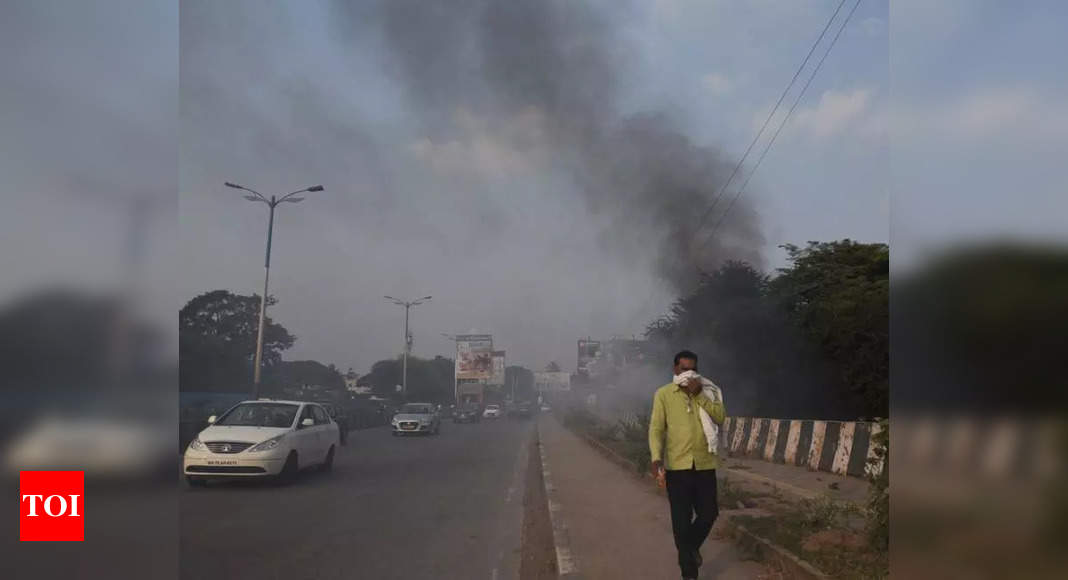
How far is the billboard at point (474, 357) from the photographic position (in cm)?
4356

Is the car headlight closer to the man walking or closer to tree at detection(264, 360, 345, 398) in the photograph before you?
the man walking

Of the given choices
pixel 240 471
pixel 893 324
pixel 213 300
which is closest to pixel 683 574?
pixel 893 324

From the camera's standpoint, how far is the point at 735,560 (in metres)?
6.22

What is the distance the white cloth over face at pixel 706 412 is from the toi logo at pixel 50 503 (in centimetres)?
336

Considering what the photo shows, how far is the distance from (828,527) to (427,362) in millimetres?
46614

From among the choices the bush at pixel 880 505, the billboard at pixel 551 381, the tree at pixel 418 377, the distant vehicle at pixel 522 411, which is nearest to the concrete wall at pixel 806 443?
the bush at pixel 880 505

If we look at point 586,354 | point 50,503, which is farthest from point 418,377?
point 50,503

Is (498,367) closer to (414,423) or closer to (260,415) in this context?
(414,423)

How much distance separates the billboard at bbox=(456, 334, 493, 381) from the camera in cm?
4356

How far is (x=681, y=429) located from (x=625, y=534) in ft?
9.40

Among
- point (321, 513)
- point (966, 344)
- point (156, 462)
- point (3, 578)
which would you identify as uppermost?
point (966, 344)

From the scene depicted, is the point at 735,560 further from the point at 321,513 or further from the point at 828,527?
the point at 321,513

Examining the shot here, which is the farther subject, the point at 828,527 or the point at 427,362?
the point at 427,362

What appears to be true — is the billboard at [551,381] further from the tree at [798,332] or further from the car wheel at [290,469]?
the car wheel at [290,469]
